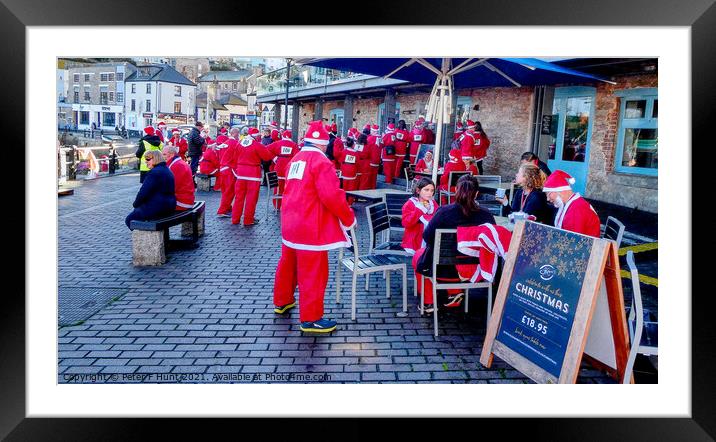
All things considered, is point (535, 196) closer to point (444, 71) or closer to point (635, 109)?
point (444, 71)

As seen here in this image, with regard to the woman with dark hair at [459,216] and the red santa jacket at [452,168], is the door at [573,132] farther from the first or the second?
the woman with dark hair at [459,216]

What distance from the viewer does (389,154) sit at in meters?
14.0

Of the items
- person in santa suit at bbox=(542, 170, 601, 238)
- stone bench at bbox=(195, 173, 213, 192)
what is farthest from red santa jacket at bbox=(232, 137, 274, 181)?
person in santa suit at bbox=(542, 170, 601, 238)

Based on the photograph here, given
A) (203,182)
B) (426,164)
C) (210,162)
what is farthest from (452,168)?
(203,182)

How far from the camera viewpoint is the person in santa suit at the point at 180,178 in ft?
24.4

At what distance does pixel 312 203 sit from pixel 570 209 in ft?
6.86

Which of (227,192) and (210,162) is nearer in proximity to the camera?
(227,192)

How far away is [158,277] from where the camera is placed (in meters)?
6.09

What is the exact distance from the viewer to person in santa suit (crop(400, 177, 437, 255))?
5.12 metres

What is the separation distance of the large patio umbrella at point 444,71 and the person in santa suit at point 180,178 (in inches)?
103

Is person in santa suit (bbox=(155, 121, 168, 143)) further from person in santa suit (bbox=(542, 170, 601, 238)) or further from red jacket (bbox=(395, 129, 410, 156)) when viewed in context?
person in santa suit (bbox=(542, 170, 601, 238))

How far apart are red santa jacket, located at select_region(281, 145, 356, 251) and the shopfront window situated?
7.70m
